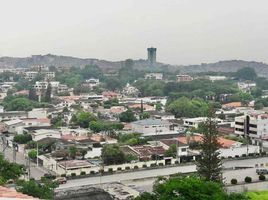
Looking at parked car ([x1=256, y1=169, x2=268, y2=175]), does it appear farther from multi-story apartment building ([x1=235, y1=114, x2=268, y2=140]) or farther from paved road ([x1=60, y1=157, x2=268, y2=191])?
multi-story apartment building ([x1=235, y1=114, x2=268, y2=140])

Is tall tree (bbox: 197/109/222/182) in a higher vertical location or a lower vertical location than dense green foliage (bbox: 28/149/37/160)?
higher

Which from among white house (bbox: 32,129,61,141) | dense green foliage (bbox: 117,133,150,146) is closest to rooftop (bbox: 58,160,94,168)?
dense green foliage (bbox: 117,133,150,146)

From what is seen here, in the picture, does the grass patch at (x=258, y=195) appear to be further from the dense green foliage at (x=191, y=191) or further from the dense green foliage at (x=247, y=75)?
the dense green foliage at (x=247, y=75)

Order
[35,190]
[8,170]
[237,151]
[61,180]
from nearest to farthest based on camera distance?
[35,190]
[8,170]
[61,180]
[237,151]

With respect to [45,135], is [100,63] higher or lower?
higher

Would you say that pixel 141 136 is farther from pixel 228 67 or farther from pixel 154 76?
pixel 228 67

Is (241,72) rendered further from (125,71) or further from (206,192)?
(206,192)

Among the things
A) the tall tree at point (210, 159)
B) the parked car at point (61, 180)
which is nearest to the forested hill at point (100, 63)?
the parked car at point (61, 180)

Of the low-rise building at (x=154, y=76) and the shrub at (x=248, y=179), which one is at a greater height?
the low-rise building at (x=154, y=76)

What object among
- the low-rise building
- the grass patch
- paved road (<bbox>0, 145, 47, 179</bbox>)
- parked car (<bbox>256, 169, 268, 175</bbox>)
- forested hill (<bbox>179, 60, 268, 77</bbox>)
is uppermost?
forested hill (<bbox>179, 60, 268, 77</bbox>)

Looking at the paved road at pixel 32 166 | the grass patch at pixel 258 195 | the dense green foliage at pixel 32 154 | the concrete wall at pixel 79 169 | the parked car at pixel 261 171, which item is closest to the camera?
the grass patch at pixel 258 195

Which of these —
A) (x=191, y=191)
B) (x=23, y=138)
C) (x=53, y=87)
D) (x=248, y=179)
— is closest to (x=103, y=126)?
(x=23, y=138)

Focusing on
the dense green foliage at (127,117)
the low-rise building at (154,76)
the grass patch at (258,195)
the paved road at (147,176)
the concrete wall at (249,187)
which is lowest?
the paved road at (147,176)
